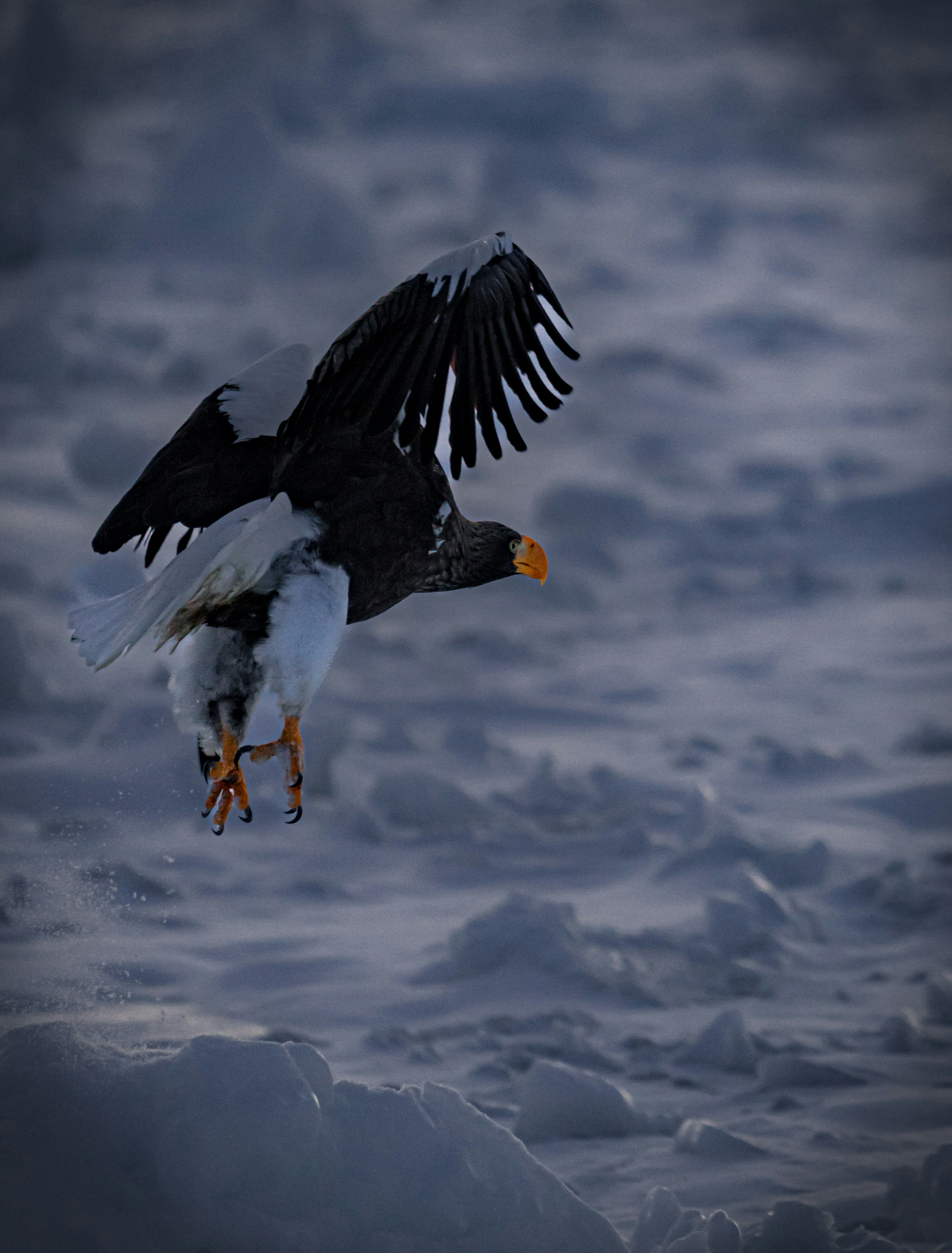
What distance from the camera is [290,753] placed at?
3254mm

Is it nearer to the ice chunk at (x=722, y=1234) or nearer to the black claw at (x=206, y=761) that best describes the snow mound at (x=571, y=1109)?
the ice chunk at (x=722, y=1234)

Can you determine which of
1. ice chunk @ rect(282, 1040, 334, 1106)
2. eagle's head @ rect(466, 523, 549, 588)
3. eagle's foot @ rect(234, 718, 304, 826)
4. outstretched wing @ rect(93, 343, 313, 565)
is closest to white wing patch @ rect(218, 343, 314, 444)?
outstretched wing @ rect(93, 343, 313, 565)

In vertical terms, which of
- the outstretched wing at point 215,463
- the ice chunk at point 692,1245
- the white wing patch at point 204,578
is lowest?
the ice chunk at point 692,1245

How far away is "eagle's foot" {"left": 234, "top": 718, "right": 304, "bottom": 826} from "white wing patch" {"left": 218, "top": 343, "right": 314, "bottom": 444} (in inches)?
38.7

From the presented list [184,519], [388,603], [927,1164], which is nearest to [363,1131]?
[388,603]

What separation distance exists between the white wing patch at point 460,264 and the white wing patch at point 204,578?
771 millimetres

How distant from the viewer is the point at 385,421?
3.05m

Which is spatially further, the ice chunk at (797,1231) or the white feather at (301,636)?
the ice chunk at (797,1231)

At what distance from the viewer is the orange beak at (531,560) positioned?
3.86 metres

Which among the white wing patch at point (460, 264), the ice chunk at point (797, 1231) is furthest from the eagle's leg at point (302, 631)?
the ice chunk at point (797, 1231)

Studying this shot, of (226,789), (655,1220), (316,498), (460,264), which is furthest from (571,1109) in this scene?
(460,264)

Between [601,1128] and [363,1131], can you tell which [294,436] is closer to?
[363,1131]

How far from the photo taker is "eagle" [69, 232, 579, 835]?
302 cm

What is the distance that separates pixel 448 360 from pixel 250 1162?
7.67 feet
